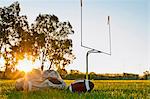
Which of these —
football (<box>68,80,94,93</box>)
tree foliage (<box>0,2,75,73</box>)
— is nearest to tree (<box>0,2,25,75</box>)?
tree foliage (<box>0,2,75,73</box>)

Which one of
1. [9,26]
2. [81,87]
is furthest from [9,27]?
[81,87]

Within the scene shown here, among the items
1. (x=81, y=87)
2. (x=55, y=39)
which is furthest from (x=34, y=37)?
(x=81, y=87)

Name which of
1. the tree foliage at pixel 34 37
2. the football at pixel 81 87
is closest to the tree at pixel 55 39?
the tree foliage at pixel 34 37

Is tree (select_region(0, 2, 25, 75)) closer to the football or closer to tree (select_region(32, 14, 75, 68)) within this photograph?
tree (select_region(32, 14, 75, 68))

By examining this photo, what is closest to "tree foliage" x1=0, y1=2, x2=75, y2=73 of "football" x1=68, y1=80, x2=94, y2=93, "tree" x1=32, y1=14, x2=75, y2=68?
"tree" x1=32, y1=14, x2=75, y2=68

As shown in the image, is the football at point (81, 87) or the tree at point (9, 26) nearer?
the football at point (81, 87)

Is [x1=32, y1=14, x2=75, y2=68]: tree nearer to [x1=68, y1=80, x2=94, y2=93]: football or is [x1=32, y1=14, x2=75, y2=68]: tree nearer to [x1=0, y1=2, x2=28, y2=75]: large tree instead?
[x1=0, y1=2, x2=28, y2=75]: large tree

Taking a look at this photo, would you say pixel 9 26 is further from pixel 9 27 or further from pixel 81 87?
pixel 81 87

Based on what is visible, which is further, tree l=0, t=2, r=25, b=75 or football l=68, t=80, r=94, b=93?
tree l=0, t=2, r=25, b=75

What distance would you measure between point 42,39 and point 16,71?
638 cm

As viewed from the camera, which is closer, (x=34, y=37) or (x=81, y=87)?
(x=81, y=87)

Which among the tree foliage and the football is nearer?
the football

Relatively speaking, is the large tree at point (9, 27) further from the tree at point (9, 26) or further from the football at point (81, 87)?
the football at point (81, 87)

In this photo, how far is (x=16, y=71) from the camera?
61.3 metres
